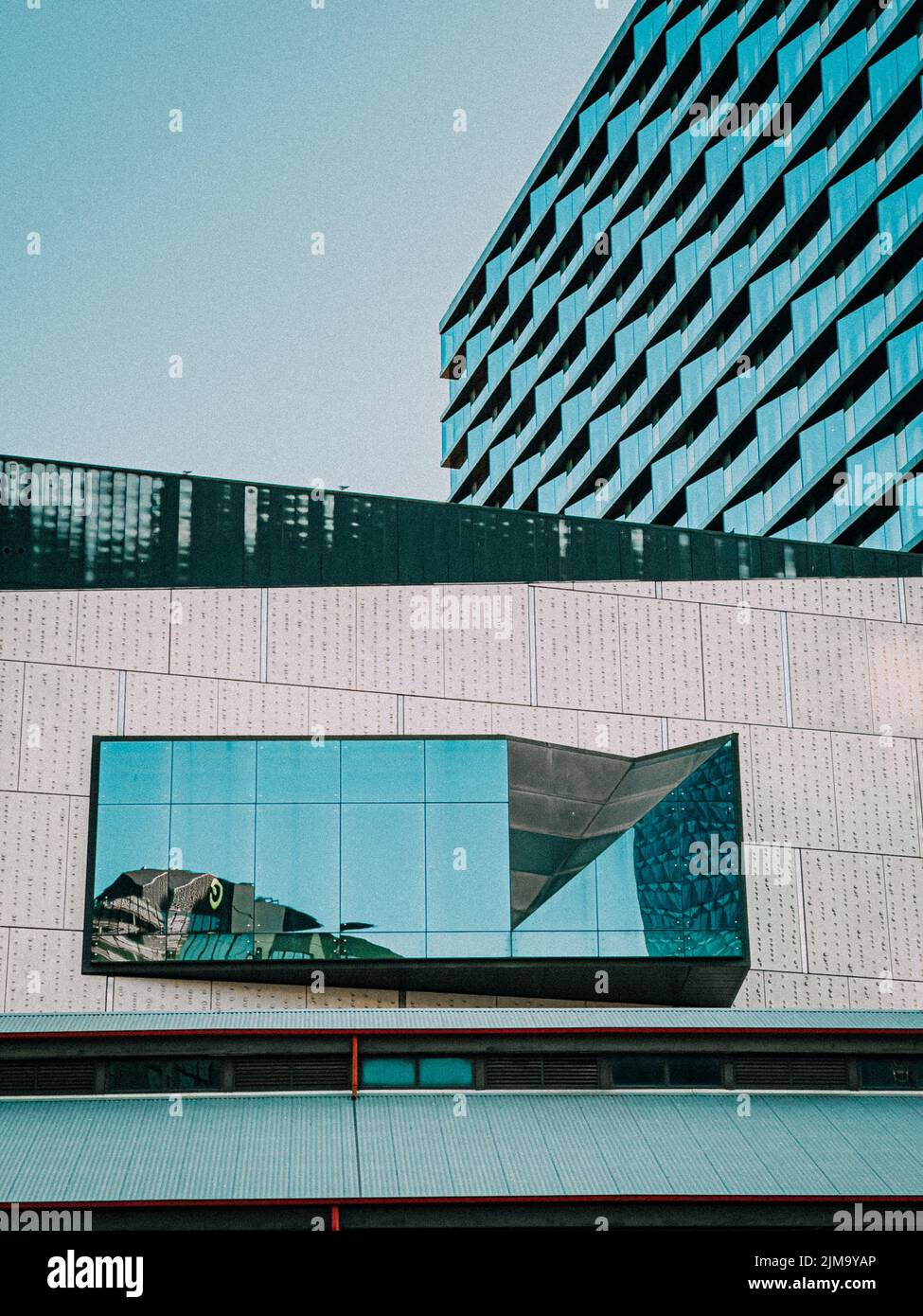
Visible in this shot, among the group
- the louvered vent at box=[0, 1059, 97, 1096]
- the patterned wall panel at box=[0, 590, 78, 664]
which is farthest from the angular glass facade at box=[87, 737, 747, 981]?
→ the louvered vent at box=[0, 1059, 97, 1096]

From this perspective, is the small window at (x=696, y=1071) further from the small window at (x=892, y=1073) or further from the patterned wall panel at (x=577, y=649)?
the patterned wall panel at (x=577, y=649)

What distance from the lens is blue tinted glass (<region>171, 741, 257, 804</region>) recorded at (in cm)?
2961

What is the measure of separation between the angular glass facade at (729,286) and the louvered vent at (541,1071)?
3546 cm

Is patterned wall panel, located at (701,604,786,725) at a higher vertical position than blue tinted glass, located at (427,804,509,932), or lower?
higher

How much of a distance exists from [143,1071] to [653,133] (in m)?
62.0

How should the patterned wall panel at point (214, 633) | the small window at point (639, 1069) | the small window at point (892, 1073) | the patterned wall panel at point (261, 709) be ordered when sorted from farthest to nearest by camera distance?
1. the patterned wall panel at point (214, 633)
2. the patterned wall panel at point (261, 709)
3. the small window at point (892, 1073)
4. the small window at point (639, 1069)

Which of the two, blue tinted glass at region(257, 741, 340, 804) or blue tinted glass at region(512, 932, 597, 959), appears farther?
Result: blue tinted glass at region(257, 741, 340, 804)

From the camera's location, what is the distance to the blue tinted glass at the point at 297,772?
29.8m

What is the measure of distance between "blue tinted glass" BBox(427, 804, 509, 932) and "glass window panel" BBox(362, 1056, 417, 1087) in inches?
157

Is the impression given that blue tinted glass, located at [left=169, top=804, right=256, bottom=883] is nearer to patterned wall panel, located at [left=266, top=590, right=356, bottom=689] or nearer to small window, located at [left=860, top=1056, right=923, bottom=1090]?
patterned wall panel, located at [left=266, top=590, right=356, bottom=689]

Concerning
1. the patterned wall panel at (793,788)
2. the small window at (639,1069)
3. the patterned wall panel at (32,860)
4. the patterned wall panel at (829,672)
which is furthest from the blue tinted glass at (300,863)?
the patterned wall panel at (829,672)

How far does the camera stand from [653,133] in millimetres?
77062
